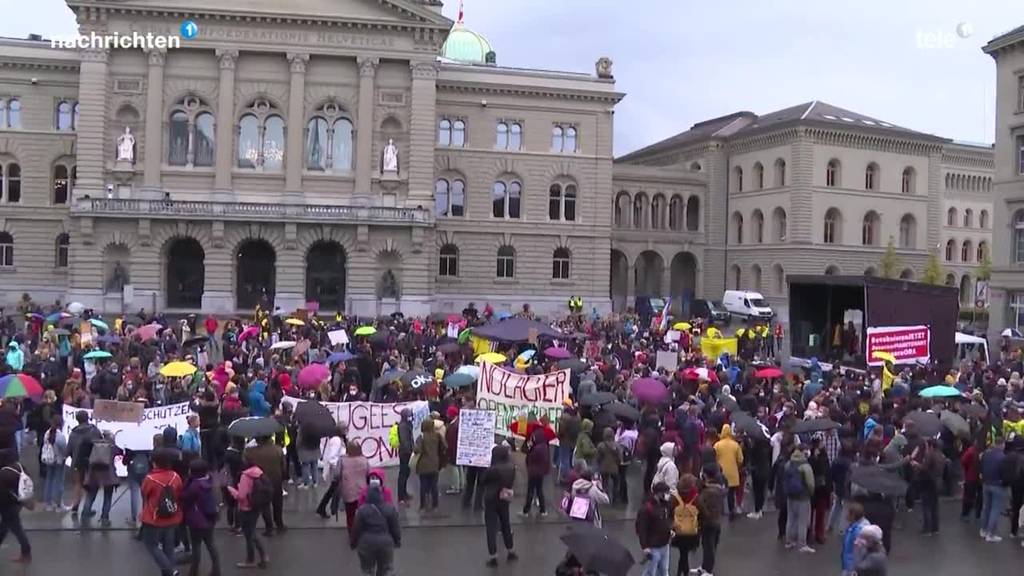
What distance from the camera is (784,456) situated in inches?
585

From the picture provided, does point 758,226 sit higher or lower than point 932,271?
higher

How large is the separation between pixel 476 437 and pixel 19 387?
25.2ft

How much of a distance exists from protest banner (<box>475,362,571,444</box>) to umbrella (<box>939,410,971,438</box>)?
680 cm

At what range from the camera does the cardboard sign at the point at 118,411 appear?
15570 mm

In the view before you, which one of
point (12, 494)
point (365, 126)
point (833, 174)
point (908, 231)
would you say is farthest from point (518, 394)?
point (908, 231)

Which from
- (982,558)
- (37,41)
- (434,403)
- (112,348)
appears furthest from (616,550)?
(37,41)

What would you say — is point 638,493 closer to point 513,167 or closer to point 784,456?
point 784,456

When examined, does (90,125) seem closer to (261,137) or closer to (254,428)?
(261,137)

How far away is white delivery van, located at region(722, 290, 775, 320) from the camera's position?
5928 centimetres

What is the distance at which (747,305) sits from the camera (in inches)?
2362

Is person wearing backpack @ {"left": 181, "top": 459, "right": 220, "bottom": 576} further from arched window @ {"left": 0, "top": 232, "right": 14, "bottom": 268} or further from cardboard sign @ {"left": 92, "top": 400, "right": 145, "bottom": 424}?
arched window @ {"left": 0, "top": 232, "right": 14, "bottom": 268}

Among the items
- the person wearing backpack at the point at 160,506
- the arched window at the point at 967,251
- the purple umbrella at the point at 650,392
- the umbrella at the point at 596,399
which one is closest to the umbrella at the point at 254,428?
the person wearing backpack at the point at 160,506

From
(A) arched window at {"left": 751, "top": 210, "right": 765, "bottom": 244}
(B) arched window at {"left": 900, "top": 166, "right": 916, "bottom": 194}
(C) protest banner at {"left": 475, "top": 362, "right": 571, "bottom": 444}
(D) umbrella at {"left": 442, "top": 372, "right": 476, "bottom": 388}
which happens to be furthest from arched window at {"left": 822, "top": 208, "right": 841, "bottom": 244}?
(C) protest banner at {"left": 475, "top": 362, "right": 571, "bottom": 444}

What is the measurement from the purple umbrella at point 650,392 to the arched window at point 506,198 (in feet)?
128
